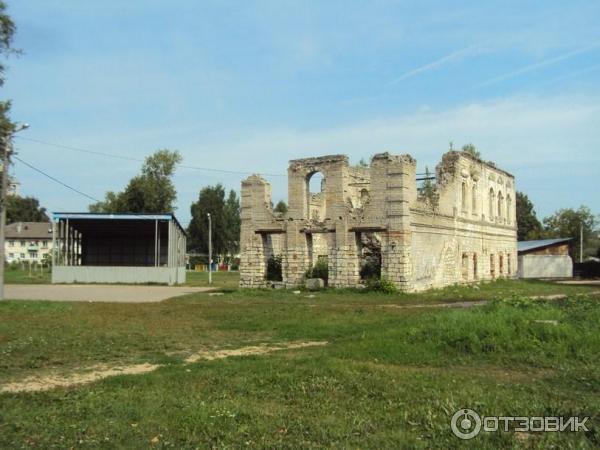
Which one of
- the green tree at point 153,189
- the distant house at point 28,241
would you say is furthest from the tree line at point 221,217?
the distant house at point 28,241

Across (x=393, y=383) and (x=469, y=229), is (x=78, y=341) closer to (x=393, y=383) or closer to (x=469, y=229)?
(x=393, y=383)

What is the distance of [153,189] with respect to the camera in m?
62.0

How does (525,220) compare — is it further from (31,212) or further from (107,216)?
(31,212)

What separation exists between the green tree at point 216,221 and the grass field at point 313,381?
66888 millimetres

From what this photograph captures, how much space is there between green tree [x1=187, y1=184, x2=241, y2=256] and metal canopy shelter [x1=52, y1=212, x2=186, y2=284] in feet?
94.7

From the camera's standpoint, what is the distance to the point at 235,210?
278ft

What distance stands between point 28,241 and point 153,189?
45.3 m

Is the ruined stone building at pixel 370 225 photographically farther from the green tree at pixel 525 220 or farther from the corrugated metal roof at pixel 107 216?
the green tree at pixel 525 220

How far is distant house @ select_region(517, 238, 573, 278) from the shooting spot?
46.5m

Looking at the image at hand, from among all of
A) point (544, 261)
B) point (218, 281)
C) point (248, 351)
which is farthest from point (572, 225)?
point (248, 351)

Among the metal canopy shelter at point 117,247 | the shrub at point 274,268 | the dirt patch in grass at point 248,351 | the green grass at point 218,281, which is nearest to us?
the dirt patch in grass at point 248,351

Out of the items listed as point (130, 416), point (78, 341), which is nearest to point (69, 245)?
point (78, 341)

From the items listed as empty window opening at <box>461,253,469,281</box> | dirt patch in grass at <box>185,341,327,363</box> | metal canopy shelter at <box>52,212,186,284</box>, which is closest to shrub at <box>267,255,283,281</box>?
metal canopy shelter at <box>52,212,186,284</box>

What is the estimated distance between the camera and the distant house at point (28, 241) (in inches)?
3750
